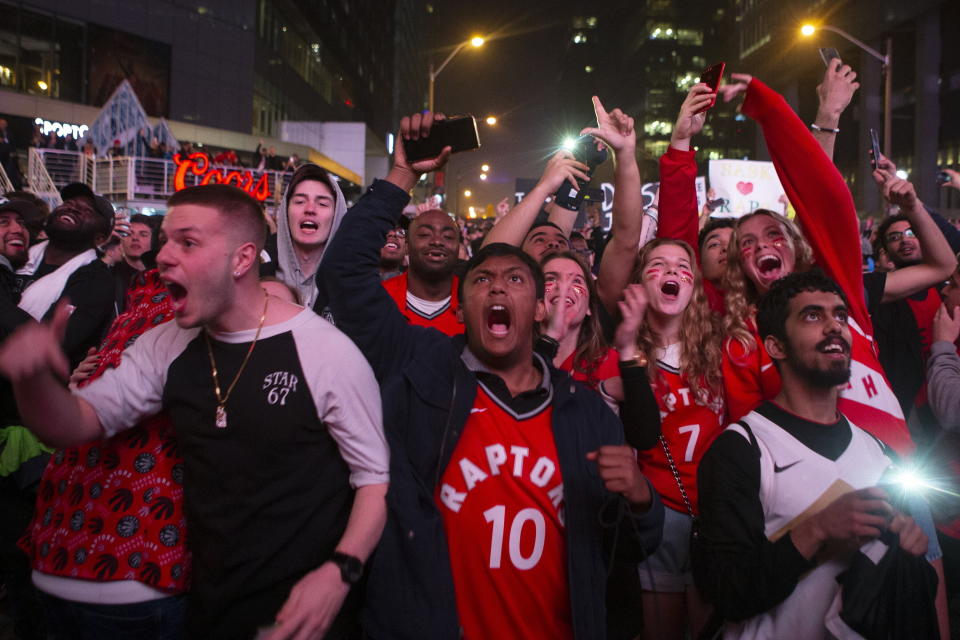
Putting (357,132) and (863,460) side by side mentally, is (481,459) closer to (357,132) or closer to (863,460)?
(863,460)

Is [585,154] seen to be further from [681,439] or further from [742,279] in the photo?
[681,439]

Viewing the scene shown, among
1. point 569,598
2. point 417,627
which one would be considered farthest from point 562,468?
point 417,627

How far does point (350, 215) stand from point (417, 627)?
1641 millimetres

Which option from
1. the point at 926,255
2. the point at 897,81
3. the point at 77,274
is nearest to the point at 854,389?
the point at 926,255

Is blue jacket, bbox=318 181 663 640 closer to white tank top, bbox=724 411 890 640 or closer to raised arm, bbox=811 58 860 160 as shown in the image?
white tank top, bbox=724 411 890 640

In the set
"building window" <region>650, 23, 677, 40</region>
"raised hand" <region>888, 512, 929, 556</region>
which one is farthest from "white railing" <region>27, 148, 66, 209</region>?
"building window" <region>650, 23, 677, 40</region>

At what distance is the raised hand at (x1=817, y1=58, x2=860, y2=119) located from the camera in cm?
404

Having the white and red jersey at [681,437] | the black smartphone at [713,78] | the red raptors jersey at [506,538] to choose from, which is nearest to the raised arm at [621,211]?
the black smartphone at [713,78]

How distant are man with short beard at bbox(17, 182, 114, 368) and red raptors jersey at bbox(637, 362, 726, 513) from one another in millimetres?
3473

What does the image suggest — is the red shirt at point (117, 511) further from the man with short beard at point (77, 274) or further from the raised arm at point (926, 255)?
the raised arm at point (926, 255)

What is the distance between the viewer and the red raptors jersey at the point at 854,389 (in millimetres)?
3098

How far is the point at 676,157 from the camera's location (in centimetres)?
417

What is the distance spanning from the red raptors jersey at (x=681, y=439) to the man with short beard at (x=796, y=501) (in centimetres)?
51

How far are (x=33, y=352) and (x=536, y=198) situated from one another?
276cm
